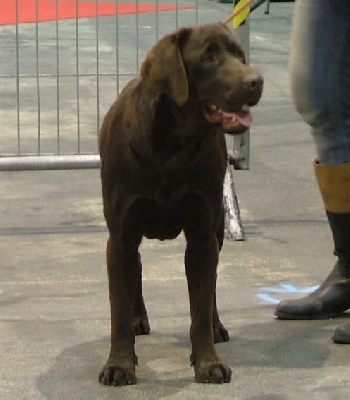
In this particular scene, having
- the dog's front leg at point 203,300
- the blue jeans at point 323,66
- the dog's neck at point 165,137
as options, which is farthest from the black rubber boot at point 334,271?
the dog's neck at point 165,137

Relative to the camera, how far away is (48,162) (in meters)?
5.68

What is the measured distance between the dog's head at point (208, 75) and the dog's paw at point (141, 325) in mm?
922

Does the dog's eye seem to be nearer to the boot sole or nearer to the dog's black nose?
the dog's black nose

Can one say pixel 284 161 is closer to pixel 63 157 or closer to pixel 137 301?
pixel 63 157

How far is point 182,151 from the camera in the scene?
3.39 metres

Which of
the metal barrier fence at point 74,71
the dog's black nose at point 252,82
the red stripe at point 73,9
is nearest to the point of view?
the dog's black nose at point 252,82

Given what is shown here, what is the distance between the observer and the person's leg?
12.6 ft

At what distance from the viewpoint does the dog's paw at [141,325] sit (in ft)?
12.9

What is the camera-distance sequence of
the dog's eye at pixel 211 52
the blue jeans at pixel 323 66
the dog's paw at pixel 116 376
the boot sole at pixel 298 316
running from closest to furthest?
the dog's eye at pixel 211 52 → the dog's paw at pixel 116 376 → the blue jeans at pixel 323 66 → the boot sole at pixel 298 316

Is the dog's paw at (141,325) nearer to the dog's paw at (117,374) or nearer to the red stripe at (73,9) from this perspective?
the dog's paw at (117,374)

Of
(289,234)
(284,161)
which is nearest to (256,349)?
(289,234)

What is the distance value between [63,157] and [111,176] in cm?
231

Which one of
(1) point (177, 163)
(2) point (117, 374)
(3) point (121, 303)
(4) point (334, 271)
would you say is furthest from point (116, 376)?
(4) point (334, 271)

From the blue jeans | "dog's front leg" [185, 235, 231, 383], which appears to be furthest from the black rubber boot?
"dog's front leg" [185, 235, 231, 383]
